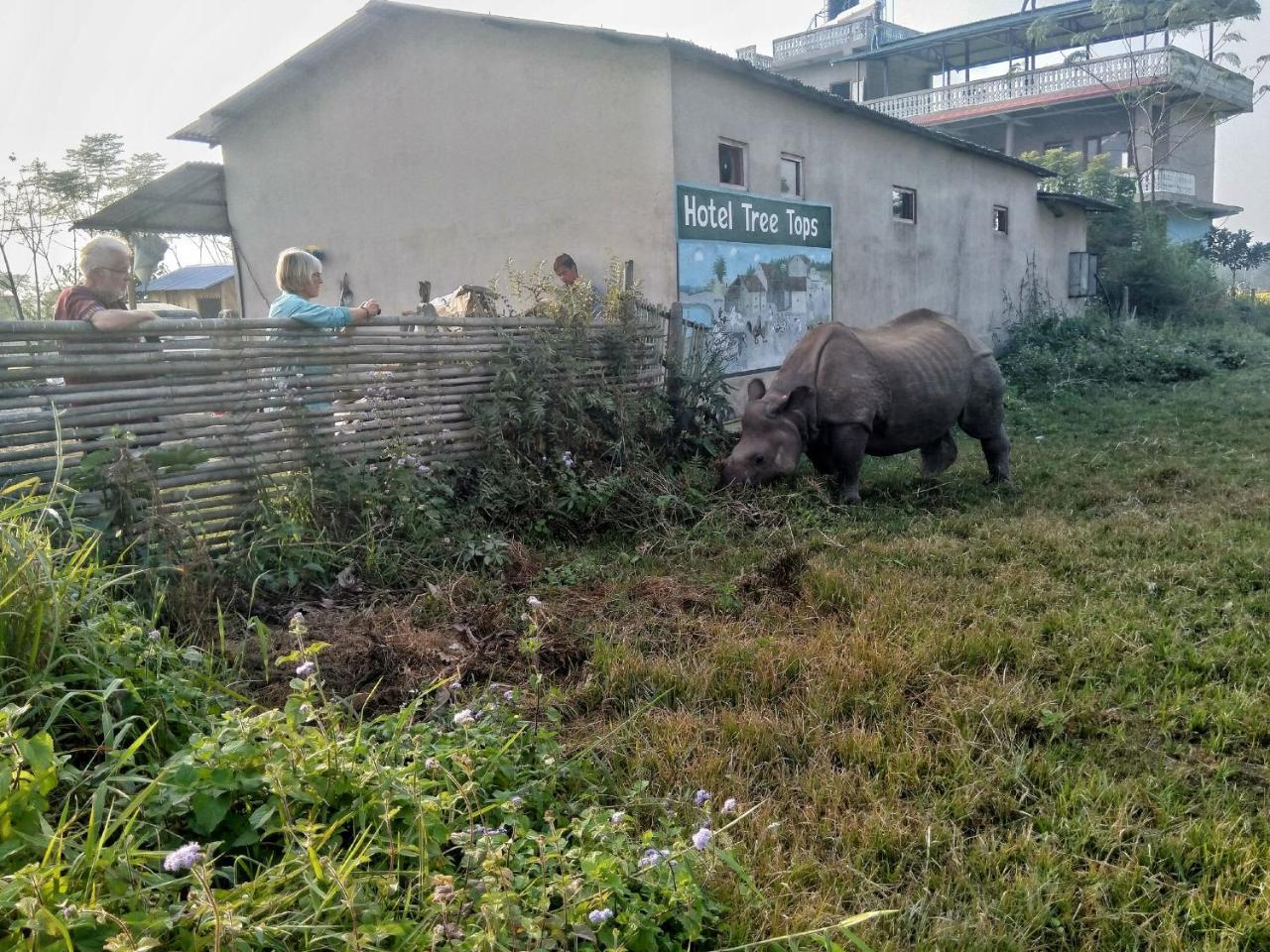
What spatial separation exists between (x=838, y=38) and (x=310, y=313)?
1426 inches

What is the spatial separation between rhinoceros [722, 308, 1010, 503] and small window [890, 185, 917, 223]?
6254mm

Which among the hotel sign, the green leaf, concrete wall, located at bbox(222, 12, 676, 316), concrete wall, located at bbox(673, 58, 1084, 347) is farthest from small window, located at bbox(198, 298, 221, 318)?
the green leaf

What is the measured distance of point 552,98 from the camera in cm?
966

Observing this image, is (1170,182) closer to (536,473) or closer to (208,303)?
(208,303)

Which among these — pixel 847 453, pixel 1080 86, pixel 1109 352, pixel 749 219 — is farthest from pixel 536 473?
pixel 1080 86

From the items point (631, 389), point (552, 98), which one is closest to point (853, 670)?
point (631, 389)

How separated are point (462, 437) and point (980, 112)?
103ft

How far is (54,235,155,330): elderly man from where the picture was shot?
4.90 meters

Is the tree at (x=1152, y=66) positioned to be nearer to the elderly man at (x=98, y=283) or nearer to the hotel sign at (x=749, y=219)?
the hotel sign at (x=749, y=219)

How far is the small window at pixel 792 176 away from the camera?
1085 centimetres

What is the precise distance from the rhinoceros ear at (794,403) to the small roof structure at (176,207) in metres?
9.13

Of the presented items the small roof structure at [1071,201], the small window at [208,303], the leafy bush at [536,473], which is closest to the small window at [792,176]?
the leafy bush at [536,473]

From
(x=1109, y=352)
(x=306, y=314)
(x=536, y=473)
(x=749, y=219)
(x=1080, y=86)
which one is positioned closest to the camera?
(x=306, y=314)

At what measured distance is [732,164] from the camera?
33.2 ft
